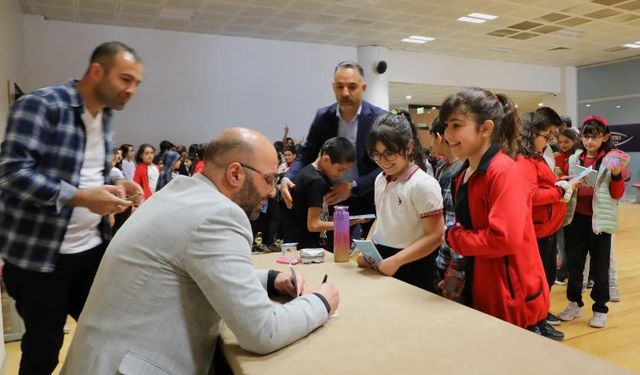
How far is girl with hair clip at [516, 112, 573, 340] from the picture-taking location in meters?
2.89

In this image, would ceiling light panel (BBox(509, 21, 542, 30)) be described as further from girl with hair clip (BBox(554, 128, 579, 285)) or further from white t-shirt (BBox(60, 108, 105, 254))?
white t-shirt (BBox(60, 108, 105, 254))

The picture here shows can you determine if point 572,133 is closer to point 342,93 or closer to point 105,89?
point 342,93

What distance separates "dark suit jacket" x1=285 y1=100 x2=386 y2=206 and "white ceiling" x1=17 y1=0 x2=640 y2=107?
16.2 ft

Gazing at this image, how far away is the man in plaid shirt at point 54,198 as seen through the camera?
1.67 meters

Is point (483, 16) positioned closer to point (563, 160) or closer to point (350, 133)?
point (563, 160)

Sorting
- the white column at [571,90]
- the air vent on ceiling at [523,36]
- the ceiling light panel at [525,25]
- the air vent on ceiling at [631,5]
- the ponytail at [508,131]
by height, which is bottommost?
the ponytail at [508,131]

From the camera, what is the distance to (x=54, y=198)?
5.47 feet

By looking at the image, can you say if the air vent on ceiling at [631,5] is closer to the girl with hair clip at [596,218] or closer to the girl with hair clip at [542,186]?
the girl with hair clip at [596,218]

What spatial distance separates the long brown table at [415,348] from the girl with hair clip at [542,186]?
5.59 feet

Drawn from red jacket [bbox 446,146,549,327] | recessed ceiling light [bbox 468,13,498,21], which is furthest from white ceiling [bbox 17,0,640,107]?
red jacket [bbox 446,146,549,327]

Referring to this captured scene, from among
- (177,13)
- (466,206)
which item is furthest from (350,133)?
(177,13)

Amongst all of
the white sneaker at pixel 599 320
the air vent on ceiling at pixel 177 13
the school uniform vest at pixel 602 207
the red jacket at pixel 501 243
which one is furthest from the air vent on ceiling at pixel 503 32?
the red jacket at pixel 501 243

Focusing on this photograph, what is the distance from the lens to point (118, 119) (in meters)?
8.27

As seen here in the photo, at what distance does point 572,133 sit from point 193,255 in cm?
431
